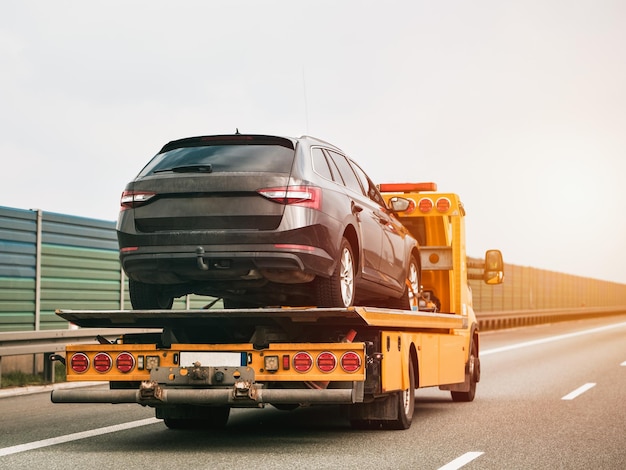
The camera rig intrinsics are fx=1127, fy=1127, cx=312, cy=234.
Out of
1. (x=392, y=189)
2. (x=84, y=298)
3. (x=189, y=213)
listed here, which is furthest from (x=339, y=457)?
(x=84, y=298)

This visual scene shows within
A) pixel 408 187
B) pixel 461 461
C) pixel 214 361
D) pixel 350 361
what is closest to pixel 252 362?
pixel 214 361

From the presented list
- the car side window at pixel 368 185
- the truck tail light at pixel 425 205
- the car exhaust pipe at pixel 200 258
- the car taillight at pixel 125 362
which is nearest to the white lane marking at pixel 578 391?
the truck tail light at pixel 425 205

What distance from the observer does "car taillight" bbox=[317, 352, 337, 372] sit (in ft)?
28.8

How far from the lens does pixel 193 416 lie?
10578 mm

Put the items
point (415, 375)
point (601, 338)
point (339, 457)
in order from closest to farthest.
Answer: point (339, 457) < point (415, 375) < point (601, 338)

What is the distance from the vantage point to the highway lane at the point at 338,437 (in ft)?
27.4

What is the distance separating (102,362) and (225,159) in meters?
1.95

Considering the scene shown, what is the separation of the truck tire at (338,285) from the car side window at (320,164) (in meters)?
0.60

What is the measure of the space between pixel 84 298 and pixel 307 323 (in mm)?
9177

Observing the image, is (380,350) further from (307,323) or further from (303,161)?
(303,161)

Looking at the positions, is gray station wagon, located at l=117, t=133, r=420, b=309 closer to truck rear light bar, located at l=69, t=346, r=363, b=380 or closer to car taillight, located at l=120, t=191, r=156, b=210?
car taillight, located at l=120, t=191, r=156, b=210

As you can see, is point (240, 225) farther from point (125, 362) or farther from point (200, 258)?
point (125, 362)

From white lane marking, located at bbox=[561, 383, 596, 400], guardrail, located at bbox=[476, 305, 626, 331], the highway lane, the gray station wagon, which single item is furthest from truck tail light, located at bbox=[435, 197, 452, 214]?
guardrail, located at bbox=[476, 305, 626, 331]

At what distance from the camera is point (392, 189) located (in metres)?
15.0
